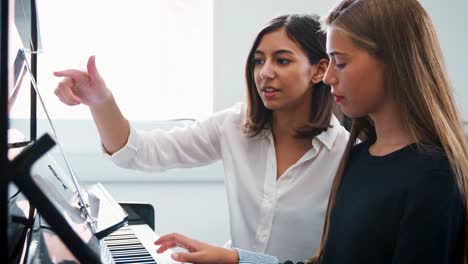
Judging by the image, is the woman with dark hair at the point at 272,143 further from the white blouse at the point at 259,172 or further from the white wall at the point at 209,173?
the white wall at the point at 209,173

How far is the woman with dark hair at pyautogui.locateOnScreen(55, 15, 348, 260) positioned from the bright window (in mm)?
1099

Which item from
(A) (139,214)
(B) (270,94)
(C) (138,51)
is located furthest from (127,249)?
(C) (138,51)

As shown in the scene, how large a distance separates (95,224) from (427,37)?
26.0 inches

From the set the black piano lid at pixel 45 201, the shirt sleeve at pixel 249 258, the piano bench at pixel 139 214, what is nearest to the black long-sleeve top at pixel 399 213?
the shirt sleeve at pixel 249 258

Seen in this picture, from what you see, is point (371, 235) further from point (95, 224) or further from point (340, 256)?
point (95, 224)

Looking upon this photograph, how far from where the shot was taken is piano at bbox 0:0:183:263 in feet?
1.92

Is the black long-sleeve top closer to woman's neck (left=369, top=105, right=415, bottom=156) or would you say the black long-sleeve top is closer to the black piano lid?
woman's neck (left=369, top=105, right=415, bottom=156)

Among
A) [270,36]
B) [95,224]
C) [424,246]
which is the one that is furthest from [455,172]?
[270,36]

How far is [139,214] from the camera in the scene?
1701mm

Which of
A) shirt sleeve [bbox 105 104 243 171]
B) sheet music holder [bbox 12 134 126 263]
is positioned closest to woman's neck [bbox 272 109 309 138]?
shirt sleeve [bbox 105 104 243 171]

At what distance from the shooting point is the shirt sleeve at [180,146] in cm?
159

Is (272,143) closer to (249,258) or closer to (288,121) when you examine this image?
(288,121)

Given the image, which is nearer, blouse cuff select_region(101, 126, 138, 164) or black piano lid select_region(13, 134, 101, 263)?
black piano lid select_region(13, 134, 101, 263)

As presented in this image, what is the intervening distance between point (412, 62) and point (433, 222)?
0.29m
